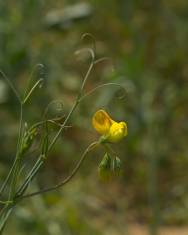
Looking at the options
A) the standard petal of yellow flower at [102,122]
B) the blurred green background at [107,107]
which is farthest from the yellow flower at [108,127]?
the blurred green background at [107,107]

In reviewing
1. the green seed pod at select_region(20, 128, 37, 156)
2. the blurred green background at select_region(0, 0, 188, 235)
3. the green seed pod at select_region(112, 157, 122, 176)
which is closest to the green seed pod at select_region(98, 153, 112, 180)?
the green seed pod at select_region(112, 157, 122, 176)

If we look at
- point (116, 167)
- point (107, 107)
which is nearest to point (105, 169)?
point (116, 167)

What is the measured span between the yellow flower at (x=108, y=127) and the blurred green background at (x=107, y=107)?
144cm

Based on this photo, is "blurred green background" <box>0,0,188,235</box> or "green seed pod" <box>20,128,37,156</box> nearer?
"green seed pod" <box>20,128,37,156</box>

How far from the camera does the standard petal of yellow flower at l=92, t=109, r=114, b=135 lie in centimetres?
168

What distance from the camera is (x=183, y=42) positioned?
503 cm

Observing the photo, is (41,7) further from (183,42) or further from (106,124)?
(106,124)

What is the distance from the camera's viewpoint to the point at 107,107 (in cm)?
413

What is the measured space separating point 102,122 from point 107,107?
8.00 ft

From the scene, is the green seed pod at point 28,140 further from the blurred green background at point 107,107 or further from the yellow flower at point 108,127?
the blurred green background at point 107,107

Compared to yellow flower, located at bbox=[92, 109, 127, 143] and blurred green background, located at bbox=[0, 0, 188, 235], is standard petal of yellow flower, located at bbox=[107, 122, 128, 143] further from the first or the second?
blurred green background, located at bbox=[0, 0, 188, 235]

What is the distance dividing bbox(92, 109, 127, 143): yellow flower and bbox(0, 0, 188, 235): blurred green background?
144 cm

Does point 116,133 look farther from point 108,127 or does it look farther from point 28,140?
point 28,140

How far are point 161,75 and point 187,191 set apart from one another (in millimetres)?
1007
